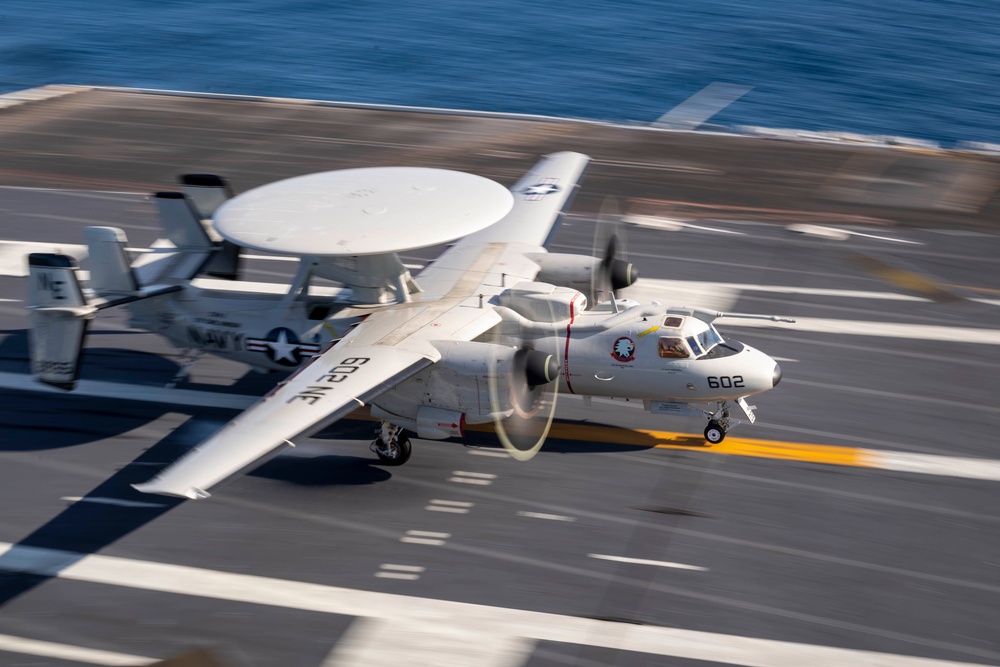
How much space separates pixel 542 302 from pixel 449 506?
5604 mm

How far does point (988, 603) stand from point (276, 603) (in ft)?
46.0

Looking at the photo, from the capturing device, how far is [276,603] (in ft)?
63.7

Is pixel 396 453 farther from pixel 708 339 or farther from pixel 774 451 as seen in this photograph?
pixel 774 451

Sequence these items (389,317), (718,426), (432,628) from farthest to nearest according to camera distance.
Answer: (718,426), (389,317), (432,628)

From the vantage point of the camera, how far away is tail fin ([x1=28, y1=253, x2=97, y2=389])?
2395 centimetres

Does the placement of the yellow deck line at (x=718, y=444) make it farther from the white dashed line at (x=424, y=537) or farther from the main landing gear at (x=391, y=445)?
the white dashed line at (x=424, y=537)

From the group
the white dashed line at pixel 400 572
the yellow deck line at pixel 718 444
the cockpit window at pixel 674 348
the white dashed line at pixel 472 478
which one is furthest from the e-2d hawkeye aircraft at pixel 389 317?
the white dashed line at pixel 400 572


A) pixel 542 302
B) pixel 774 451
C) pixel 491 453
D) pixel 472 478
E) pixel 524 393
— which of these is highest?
pixel 542 302

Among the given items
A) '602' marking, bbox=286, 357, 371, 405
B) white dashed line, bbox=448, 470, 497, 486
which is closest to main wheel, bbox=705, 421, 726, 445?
white dashed line, bbox=448, 470, 497, 486

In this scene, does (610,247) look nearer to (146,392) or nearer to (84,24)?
(146,392)

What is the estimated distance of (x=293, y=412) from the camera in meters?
20.2

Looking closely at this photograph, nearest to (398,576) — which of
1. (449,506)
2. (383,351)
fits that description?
(449,506)

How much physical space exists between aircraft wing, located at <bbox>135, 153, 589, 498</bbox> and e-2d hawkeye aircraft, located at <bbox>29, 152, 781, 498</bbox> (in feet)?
0.19

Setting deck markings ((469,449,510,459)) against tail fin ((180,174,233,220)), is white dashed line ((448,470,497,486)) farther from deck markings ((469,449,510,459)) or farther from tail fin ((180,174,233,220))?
tail fin ((180,174,233,220))
